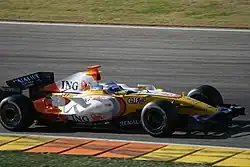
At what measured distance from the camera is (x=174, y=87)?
63.4ft

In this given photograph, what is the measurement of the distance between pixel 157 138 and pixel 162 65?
7.64 meters

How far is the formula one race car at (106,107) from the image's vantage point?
47.9ft

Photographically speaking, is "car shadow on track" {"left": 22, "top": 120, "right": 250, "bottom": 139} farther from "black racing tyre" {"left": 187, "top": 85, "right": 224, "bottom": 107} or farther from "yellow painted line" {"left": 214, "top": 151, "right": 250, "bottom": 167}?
"yellow painted line" {"left": 214, "top": 151, "right": 250, "bottom": 167}

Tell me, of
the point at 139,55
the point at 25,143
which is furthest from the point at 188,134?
the point at 139,55

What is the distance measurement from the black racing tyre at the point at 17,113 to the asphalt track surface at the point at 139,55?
339 cm

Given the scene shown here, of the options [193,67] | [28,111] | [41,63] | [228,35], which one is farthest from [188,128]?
[228,35]

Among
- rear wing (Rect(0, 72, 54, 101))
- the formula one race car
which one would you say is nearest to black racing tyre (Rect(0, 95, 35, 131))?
the formula one race car

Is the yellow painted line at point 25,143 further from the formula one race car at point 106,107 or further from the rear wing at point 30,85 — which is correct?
the rear wing at point 30,85

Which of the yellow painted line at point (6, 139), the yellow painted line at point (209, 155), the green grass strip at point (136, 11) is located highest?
the green grass strip at point (136, 11)

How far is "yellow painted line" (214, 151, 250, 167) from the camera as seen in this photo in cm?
1270

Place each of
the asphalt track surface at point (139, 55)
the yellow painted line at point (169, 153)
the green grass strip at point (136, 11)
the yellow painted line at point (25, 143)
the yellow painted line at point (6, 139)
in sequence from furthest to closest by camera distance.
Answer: the green grass strip at point (136, 11)
the asphalt track surface at point (139, 55)
the yellow painted line at point (6, 139)
the yellow painted line at point (25, 143)
the yellow painted line at point (169, 153)

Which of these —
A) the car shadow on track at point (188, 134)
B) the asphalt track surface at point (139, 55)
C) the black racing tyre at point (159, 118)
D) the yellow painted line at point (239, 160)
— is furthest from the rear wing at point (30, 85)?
the yellow painted line at point (239, 160)

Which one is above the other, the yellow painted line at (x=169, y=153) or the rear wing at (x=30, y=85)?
the rear wing at (x=30, y=85)

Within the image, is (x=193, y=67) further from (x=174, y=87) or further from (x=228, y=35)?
(x=228, y=35)
